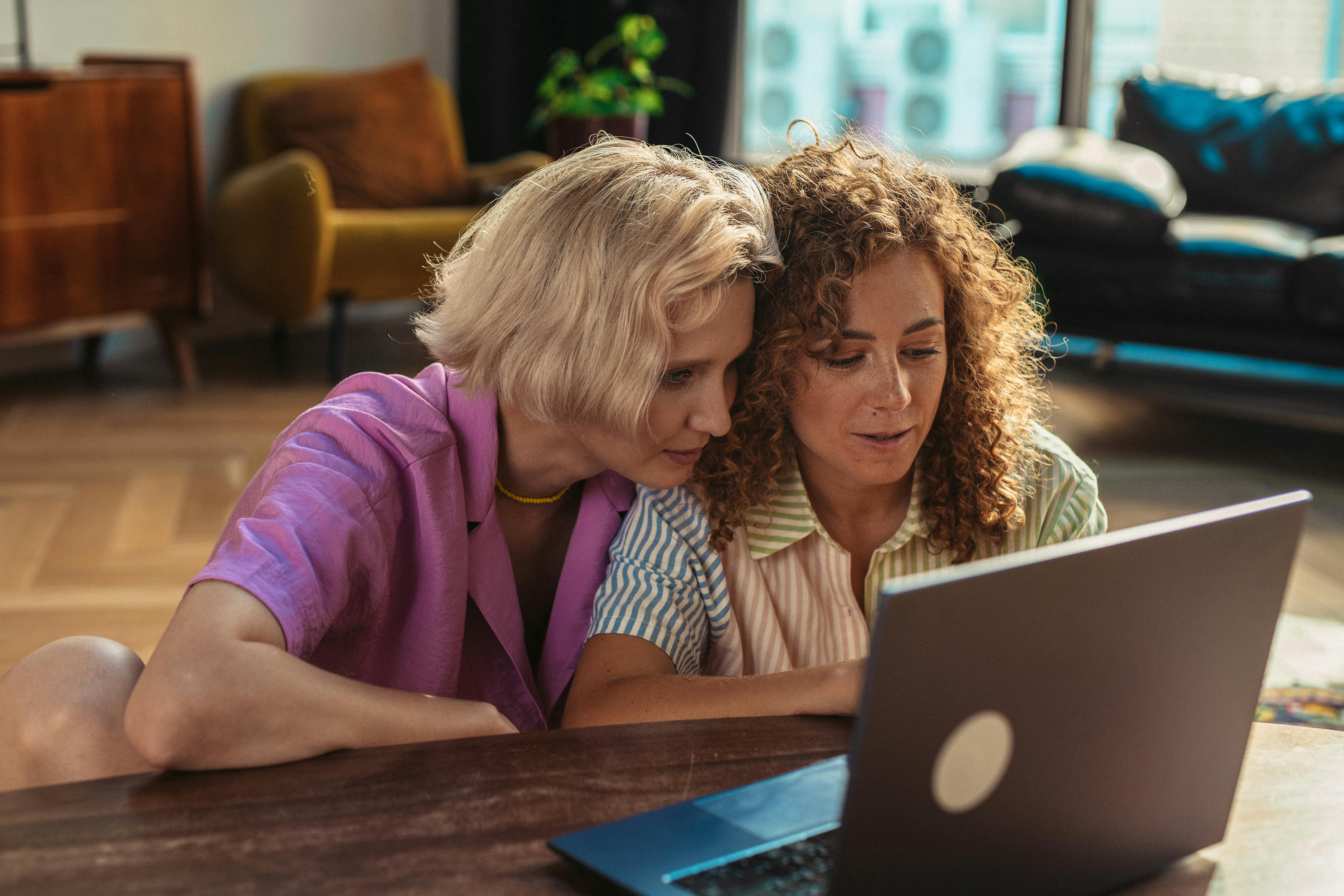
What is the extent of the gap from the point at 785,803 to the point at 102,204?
11.3ft

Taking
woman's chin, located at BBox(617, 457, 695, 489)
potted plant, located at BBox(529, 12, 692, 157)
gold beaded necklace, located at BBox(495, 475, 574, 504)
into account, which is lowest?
gold beaded necklace, located at BBox(495, 475, 574, 504)

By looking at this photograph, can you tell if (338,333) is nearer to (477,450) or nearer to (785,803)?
(477,450)

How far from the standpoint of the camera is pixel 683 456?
1064 mm

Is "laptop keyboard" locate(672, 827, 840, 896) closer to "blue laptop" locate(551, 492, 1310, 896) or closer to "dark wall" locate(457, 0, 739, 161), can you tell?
"blue laptop" locate(551, 492, 1310, 896)

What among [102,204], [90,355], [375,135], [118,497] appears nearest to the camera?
[118,497]

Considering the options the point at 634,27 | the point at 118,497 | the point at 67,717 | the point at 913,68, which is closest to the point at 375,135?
the point at 634,27

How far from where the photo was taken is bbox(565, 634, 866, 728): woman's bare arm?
83 cm

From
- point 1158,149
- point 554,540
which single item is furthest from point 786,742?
point 1158,149

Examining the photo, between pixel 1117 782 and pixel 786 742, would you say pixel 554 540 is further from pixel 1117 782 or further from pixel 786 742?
pixel 1117 782

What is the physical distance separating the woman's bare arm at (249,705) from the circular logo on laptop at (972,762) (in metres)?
0.37

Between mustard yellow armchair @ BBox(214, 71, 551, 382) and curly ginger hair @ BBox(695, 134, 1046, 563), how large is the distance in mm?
2818

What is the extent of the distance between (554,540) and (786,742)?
52 centimetres

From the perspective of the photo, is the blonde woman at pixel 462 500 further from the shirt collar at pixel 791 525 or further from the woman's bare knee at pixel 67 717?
the shirt collar at pixel 791 525

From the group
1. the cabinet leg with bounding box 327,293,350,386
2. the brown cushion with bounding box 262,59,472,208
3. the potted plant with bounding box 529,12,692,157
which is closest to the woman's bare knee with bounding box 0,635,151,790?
the potted plant with bounding box 529,12,692,157
